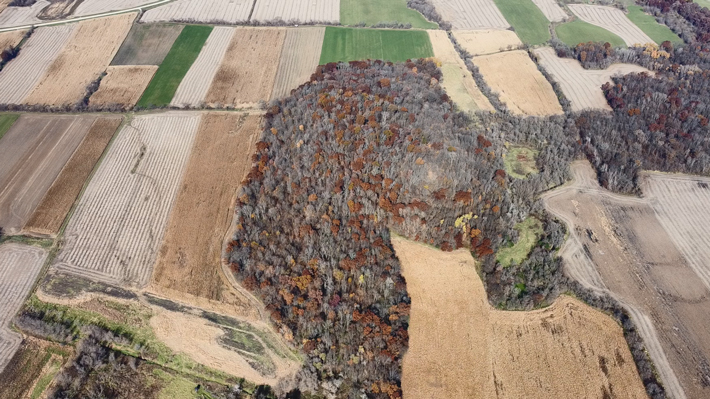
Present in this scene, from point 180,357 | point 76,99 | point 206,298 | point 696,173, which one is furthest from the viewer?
point 76,99

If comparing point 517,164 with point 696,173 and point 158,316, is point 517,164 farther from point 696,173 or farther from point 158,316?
point 158,316

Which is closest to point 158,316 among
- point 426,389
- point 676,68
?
point 426,389

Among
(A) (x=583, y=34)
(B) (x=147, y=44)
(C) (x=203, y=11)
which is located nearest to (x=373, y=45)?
(C) (x=203, y=11)

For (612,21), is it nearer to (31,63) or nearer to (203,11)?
(203,11)

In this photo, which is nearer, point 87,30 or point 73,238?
point 73,238

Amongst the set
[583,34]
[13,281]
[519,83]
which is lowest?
[13,281]

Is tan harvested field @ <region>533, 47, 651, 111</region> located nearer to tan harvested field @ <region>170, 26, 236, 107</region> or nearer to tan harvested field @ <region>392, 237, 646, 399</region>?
tan harvested field @ <region>392, 237, 646, 399</region>

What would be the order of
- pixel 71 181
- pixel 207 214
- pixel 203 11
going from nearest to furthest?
pixel 207 214, pixel 71 181, pixel 203 11
